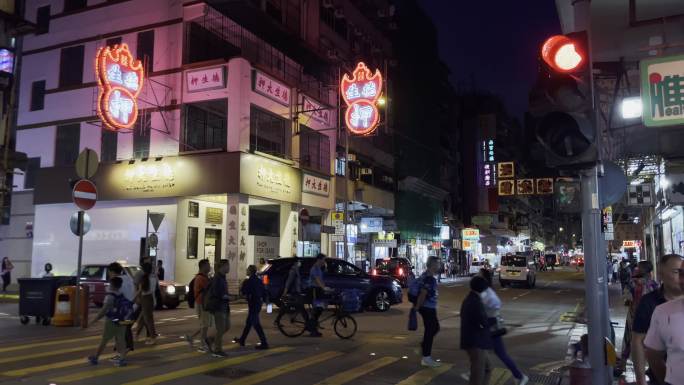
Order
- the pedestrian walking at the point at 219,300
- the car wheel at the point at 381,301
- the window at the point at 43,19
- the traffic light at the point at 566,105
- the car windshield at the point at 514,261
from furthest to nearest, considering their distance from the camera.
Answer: the car windshield at the point at 514,261 < the window at the point at 43,19 < the car wheel at the point at 381,301 < the pedestrian walking at the point at 219,300 < the traffic light at the point at 566,105

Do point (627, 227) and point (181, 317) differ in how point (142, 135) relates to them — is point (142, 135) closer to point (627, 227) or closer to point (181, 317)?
point (181, 317)

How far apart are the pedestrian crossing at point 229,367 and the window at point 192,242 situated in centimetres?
1453

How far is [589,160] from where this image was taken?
5504 mm

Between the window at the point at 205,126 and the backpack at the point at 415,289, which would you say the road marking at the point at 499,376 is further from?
the window at the point at 205,126

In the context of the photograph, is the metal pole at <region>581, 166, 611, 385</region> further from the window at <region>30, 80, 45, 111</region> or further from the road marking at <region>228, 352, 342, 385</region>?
the window at <region>30, 80, 45, 111</region>

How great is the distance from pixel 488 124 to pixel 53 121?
54067 millimetres

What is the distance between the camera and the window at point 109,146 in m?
27.1

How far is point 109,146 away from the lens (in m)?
27.2

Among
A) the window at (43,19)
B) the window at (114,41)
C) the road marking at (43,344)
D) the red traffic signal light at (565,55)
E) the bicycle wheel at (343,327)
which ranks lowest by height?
the road marking at (43,344)

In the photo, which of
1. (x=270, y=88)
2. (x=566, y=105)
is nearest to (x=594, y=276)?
(x=566, y=105)

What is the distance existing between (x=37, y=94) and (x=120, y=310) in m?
24.3

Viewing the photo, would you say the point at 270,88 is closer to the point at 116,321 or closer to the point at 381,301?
the point at 381,301

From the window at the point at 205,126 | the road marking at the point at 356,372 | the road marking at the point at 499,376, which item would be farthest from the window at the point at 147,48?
the road marking at the point at 499,376

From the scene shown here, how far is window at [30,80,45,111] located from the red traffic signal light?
30.0m
